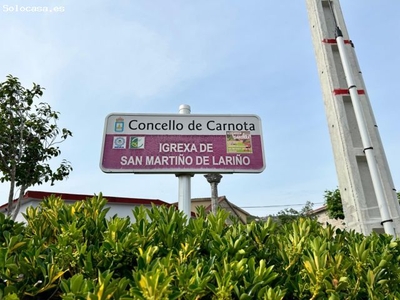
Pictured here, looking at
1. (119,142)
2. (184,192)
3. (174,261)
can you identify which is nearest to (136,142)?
(119,142)

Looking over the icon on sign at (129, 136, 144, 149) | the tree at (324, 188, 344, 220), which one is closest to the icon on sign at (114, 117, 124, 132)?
the icon on sign at (129, 136, 144, 149)

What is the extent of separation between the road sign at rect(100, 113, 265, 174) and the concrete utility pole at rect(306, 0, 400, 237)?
54.4 inches

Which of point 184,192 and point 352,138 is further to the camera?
point 352,138

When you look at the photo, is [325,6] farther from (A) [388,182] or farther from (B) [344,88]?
(A) [388,182]

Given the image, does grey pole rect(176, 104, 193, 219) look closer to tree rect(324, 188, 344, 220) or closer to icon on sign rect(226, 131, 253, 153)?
icon on sign rect(226, 131, 253, 153)

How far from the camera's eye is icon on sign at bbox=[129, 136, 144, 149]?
9.93 ft

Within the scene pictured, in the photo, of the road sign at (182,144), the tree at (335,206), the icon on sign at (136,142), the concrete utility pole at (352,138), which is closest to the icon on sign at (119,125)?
the road sign at (182,144)

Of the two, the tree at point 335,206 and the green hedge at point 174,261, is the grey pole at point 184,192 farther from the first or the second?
the tree at point 335,206

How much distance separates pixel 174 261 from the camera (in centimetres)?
152

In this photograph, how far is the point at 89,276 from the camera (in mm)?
1438

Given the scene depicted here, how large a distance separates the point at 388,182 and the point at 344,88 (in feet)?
4.59

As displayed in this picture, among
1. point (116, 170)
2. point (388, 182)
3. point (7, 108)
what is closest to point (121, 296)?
point (116, 170)

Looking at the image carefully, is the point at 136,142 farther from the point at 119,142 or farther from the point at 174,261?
the point at 174,261

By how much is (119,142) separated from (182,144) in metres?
0.66
